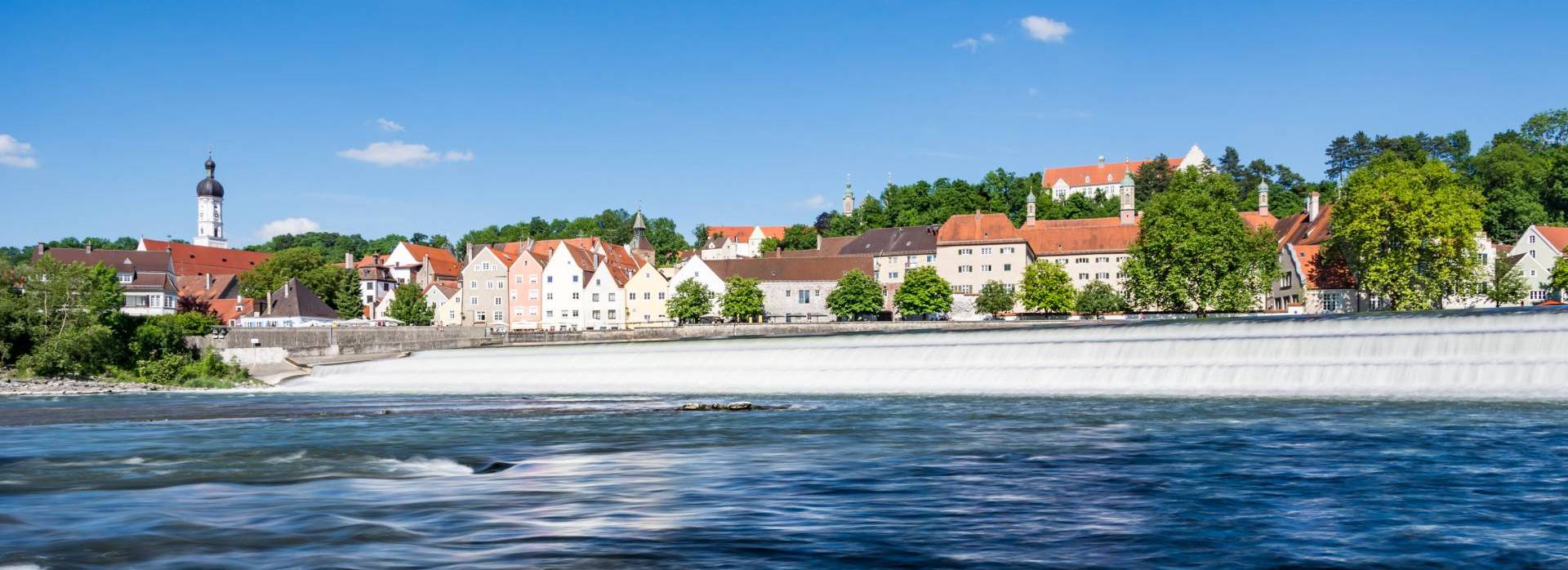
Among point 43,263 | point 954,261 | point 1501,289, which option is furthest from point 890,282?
point 43,263

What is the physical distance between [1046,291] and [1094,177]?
8792 cm

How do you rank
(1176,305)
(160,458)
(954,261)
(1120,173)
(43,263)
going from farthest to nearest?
(1120,173)
(954,261)
(1176,305)
(43,263)
(160,458)

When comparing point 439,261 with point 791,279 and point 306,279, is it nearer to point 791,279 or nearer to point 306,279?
point 306,279

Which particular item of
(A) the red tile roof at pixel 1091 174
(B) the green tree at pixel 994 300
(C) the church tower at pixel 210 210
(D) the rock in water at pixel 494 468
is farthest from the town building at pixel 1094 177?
(D) the rock in water at pixel 494 468

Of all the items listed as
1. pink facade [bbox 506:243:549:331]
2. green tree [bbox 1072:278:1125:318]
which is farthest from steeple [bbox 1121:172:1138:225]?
pink facade [bbox 506:243:549:331]

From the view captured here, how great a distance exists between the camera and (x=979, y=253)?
Result: 9100 centimetres

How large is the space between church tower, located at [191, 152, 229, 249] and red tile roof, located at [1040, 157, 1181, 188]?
10945 cm

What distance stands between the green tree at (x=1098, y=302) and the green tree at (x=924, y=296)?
9.24 metres

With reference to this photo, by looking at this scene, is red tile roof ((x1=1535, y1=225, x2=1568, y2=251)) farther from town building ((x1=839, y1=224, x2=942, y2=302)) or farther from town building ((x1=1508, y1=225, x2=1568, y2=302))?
→ town building ((x1=839, y1=224, x2=942, y2=302))

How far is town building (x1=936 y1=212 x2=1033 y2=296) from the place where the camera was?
90312 mm

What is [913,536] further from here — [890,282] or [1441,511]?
[890,282]

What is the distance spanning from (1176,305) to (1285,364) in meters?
39.9

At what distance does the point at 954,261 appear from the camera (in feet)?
302

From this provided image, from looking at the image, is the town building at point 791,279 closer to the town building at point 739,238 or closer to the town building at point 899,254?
the town building at point 899,254
